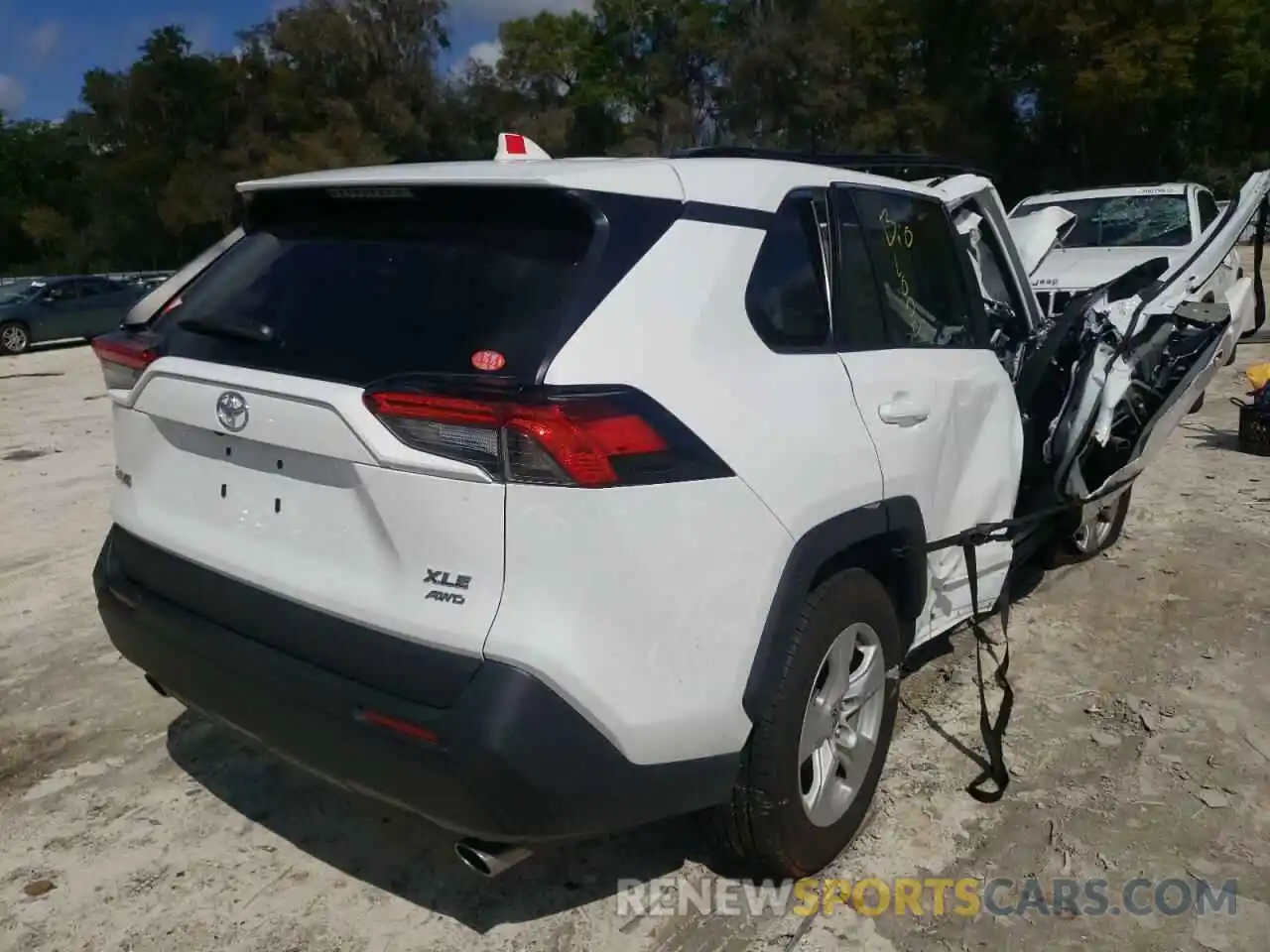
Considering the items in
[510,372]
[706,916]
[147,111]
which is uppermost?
[147,111]

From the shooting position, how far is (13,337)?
61.7 feet

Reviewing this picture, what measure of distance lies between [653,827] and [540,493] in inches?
58.3

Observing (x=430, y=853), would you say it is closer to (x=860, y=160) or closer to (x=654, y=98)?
(x=860, y=160)

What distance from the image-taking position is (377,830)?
3238 millimetres

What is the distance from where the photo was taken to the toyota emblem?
254 centimetres

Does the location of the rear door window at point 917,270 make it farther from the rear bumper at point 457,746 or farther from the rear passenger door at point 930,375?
the rear bumper at point 457,746

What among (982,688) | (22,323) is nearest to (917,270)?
(982,688)

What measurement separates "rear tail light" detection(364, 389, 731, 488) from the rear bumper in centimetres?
43

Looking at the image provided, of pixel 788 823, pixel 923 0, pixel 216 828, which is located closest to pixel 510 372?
pixel 788 823

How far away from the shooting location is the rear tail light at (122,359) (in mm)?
2891

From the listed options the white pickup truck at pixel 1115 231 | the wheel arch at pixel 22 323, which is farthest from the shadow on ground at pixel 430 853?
the wheel arch at pixel 22 323

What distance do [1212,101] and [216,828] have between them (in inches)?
1714

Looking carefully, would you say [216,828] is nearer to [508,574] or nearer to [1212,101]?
[508,574]

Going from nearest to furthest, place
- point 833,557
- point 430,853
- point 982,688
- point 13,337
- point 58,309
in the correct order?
point 833,557 → point 430,853 → point 982,688 → point 13,337 → point 58,309
